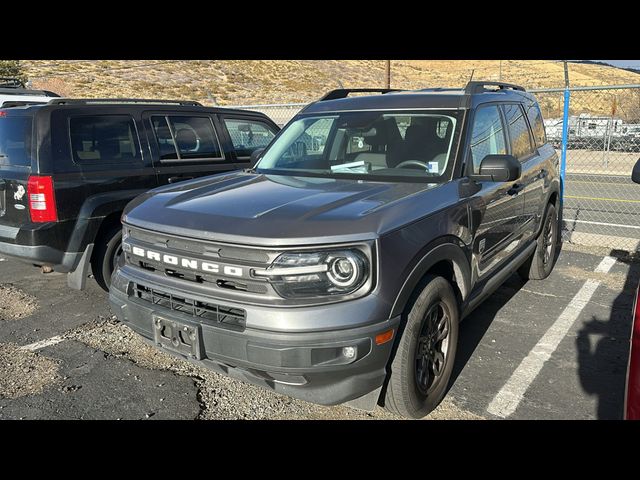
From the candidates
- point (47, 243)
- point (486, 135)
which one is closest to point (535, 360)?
point (486, 135)

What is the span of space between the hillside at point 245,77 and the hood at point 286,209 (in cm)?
2902

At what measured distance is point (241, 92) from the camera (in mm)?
39469

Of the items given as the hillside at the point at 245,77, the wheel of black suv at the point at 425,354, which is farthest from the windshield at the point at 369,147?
the hillside at the point at 245,77

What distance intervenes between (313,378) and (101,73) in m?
43.8

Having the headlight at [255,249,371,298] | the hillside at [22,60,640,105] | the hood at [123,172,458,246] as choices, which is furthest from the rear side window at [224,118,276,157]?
the hillside at [22,60,640,105]

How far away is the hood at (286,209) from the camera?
253cm

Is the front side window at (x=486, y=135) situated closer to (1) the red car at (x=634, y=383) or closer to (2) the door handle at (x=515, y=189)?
(2) the door handle at (x=515, y=189)

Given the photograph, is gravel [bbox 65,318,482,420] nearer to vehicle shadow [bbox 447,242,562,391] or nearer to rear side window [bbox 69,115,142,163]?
vehicle shadow [bbox 447,242,562,391]

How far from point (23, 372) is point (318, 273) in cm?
265

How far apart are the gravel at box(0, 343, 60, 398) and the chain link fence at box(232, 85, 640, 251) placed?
6.51 meters

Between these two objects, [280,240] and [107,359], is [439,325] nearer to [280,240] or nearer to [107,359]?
[280,240]

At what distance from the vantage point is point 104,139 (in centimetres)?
511

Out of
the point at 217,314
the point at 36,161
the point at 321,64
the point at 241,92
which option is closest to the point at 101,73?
the point at 241,92

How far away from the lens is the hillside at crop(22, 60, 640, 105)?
3569cm
